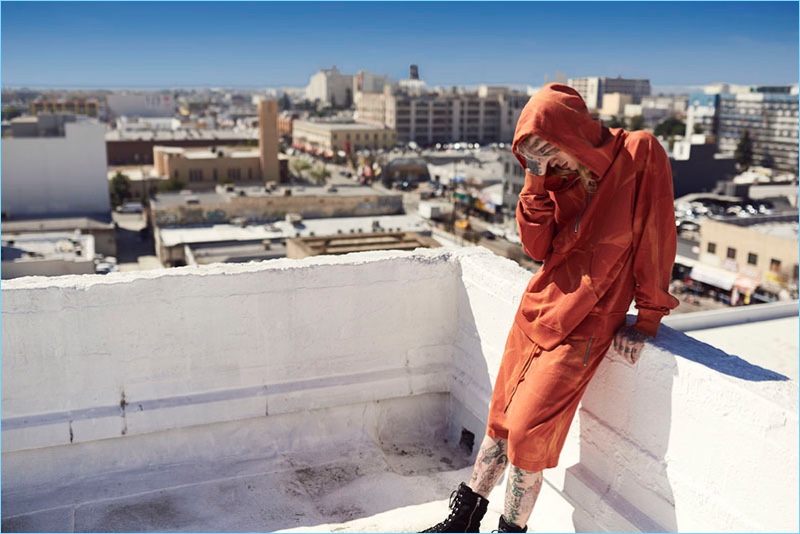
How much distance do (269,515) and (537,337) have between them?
1112 millimetres

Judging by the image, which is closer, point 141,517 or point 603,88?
point 141,517

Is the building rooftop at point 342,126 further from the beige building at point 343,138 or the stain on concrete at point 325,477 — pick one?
the stain on concrete at point 325,477

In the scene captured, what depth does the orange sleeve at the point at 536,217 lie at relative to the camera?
2.11 m

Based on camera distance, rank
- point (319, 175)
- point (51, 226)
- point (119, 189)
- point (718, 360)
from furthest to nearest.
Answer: point (319, 175) → point (119, 189) → point (51, 226) → point (718, 360)

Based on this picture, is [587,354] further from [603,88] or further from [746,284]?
[603,88]

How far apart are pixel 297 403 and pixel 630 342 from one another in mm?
1377

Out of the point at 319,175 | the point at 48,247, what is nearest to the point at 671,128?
the point at 319,175

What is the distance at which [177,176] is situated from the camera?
37.5 metres

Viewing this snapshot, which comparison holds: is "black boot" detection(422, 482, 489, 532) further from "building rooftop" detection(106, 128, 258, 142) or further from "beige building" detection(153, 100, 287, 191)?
"building rooftop" detection(106, 128, 258, 142)

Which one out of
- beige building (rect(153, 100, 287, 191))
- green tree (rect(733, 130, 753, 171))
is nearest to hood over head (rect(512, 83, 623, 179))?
beige building (rect(153, 100, 287, 191))

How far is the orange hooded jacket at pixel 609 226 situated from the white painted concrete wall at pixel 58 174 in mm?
33479

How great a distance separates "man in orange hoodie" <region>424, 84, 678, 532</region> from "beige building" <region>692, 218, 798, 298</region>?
2092cm

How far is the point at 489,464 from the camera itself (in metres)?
2.18

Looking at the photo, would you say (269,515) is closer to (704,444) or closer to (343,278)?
(343,278)
